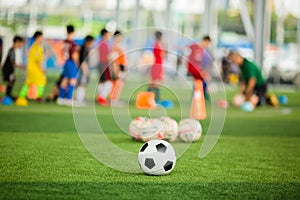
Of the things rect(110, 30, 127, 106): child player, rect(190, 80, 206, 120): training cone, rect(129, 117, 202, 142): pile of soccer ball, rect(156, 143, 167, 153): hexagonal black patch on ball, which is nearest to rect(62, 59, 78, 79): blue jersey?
rect(110, 30, 127, 106): child player

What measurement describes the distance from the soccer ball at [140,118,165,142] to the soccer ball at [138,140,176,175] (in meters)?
2.39

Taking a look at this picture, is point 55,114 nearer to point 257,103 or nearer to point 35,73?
point 35,73

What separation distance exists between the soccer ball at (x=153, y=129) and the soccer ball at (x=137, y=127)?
0.07 m

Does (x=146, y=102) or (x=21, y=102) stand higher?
(x=21, y=102)

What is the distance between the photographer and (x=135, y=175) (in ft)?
25.5

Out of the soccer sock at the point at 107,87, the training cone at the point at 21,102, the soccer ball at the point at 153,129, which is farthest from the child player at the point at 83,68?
the soccer ball at the point at 153,129

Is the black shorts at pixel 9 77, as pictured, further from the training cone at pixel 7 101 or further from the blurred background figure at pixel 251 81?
the blurred background figure at pixel 251 81

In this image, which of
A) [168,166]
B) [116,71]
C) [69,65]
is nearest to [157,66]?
[116,71]

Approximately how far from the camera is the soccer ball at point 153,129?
33.4 feet

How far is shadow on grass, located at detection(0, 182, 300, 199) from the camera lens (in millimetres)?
6527

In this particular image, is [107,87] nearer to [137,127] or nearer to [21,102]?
[21,102]

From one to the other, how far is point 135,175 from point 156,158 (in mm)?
318

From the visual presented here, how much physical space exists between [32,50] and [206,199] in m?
12.5

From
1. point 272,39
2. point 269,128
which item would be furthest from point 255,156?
point 272,39
